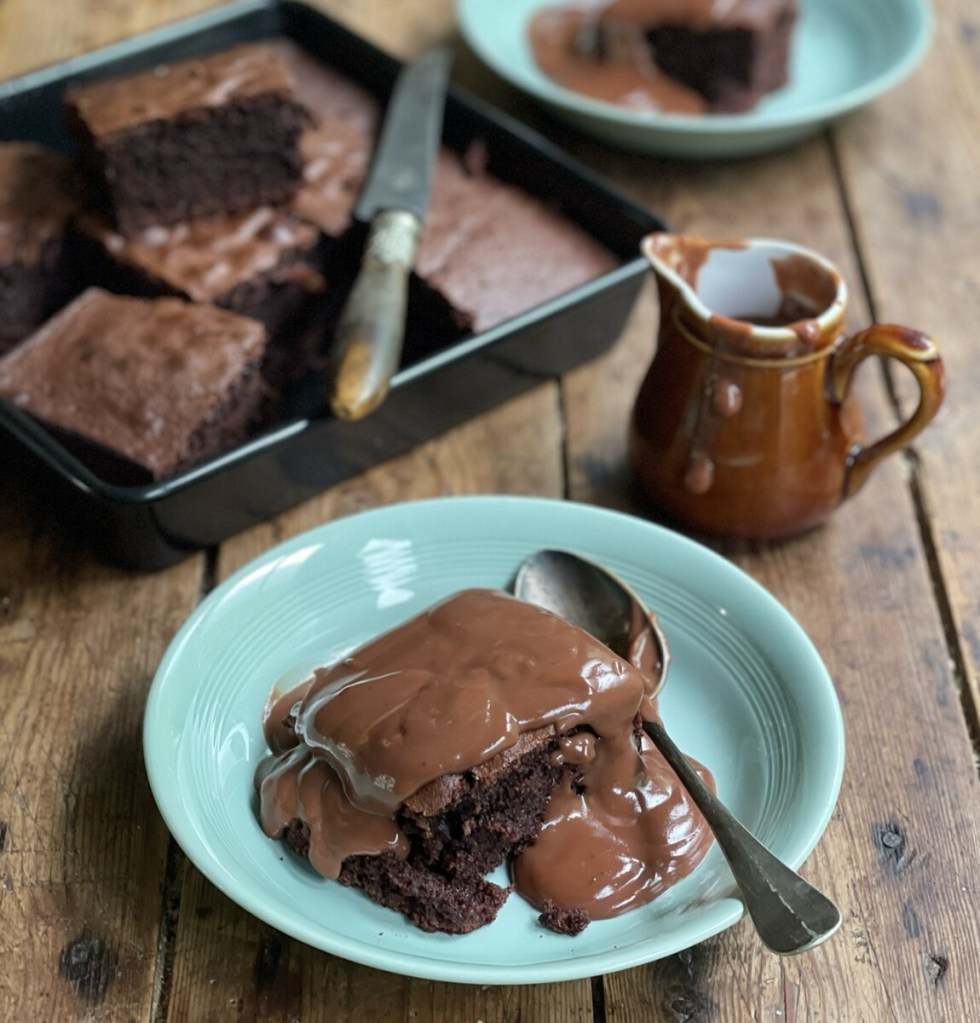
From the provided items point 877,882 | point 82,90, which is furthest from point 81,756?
point 82,90

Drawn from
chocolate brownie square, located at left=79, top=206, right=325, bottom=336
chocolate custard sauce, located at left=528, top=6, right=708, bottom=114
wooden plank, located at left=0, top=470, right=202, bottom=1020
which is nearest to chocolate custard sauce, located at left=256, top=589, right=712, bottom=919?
wooden plank, located at left=0, top=470, right=202, bottom=1020

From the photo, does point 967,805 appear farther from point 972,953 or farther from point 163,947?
point 163,947

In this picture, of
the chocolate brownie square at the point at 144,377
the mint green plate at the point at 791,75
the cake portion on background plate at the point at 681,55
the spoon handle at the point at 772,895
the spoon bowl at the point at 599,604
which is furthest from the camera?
the cake portion on background plate at the point at 681,55

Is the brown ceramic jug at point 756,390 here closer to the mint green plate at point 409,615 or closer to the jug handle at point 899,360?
the jug handle at point 899,360

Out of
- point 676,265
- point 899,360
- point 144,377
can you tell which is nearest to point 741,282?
point 676,265

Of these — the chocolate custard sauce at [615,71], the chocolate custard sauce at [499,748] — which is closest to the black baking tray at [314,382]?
the chocolate custard sauce at [615,71]

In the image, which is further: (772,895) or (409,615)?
(409,615)

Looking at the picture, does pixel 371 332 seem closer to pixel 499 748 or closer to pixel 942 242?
pixel 499 748
